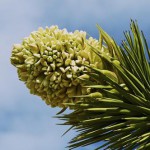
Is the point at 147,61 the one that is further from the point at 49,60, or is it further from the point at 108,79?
the point at 49,60

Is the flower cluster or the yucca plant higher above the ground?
the flower cluster

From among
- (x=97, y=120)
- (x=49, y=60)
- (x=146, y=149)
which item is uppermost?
(x=49, y=60)

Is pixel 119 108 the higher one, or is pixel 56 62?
pixel 56 62

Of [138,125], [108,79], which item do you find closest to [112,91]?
[108,79]
